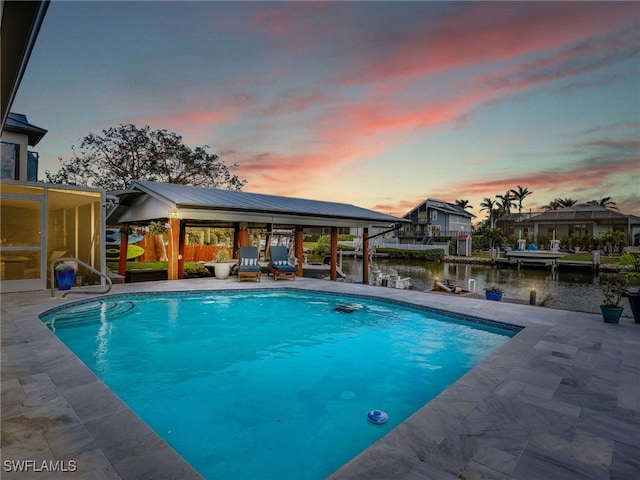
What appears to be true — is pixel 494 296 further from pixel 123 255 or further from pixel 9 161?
pixel 9 161

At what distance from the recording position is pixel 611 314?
676cm

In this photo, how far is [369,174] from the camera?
2070cm

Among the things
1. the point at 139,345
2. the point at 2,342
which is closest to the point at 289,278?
the point at 139,345

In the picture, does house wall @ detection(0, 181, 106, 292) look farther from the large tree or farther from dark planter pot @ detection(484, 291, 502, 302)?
the large tree

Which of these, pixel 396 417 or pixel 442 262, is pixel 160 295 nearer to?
pixel 396 417

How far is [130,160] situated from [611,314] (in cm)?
2494

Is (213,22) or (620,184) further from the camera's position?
(620,184)

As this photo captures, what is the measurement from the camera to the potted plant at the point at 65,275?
9.79 m

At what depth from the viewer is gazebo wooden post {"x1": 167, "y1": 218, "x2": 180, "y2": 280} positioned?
11953mm

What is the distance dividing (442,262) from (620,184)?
18.7 metres

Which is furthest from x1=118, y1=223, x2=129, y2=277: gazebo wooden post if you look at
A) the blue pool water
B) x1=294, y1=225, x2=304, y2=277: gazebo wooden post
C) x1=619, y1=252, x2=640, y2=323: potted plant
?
x1=619, y1=252, x2=640, y2=323: potted plant

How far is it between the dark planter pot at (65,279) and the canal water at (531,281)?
15092mm

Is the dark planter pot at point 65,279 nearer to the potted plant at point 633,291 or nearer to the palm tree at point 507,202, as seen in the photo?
the potted plant at point 633,291

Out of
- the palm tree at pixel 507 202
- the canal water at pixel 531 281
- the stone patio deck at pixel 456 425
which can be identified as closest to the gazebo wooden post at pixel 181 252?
the stone patio deck at pixel 456 425
